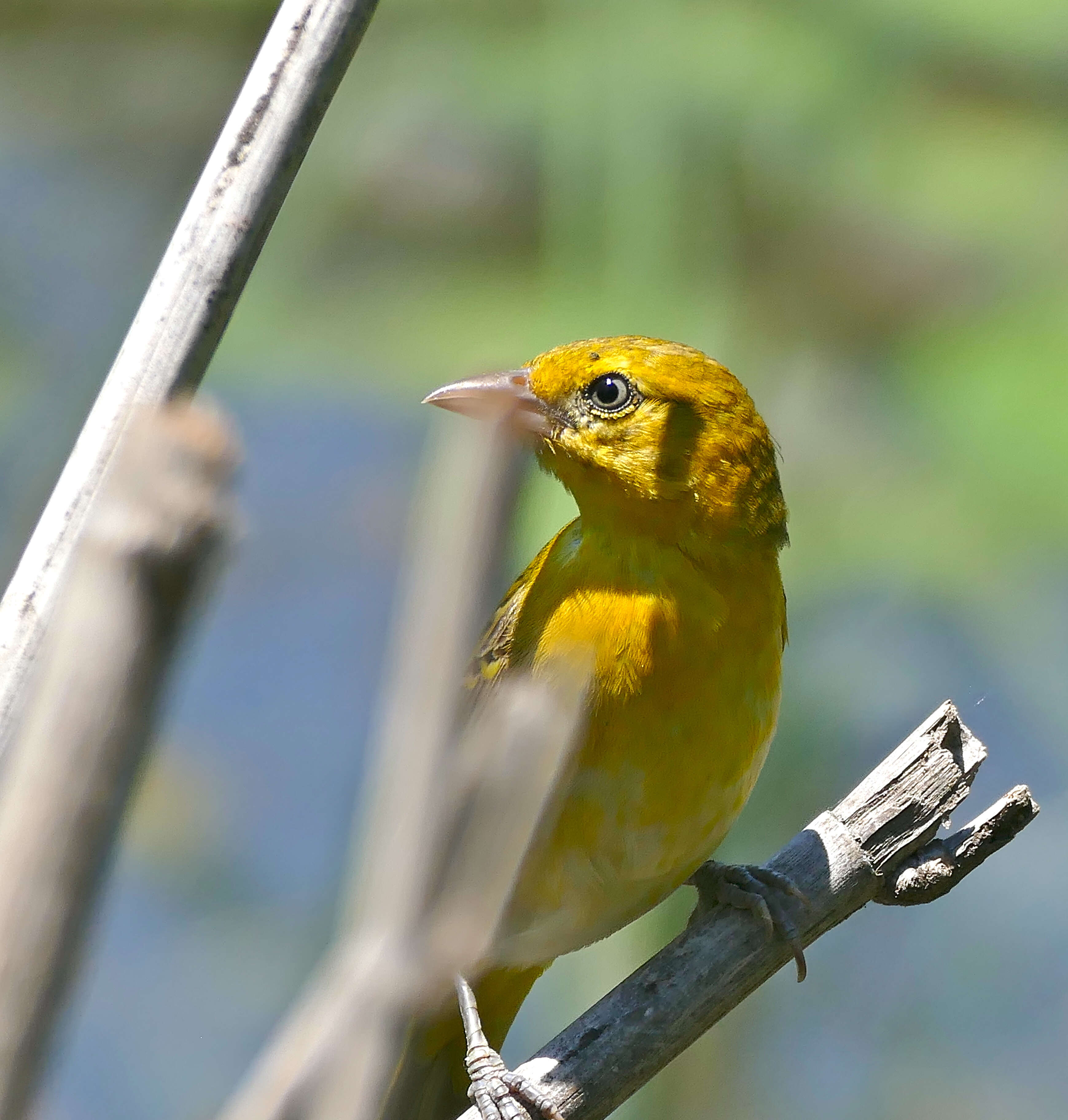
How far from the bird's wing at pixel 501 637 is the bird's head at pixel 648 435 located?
0.18 m

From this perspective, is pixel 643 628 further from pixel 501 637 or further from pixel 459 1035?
pixel 459 1035

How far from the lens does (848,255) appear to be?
4.07m

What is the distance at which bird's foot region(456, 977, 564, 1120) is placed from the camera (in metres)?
1.62

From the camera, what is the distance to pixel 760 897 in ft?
5.68

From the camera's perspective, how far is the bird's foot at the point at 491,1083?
1.62m

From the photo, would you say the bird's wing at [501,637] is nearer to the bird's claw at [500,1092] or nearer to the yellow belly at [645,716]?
the yellow belly at [645,716]

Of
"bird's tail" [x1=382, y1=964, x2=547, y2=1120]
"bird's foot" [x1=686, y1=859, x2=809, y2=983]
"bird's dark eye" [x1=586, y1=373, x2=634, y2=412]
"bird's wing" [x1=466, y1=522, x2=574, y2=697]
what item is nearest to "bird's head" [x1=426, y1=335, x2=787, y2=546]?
"bird's dark eye" [x1=586, y1=373, x2=634, y2=412]

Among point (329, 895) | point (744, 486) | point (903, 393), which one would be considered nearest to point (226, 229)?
point (744, 486)

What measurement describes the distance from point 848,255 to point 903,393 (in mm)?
545

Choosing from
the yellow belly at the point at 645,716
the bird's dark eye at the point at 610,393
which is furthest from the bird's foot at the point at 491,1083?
the bird's dark eye at the point at 610,393

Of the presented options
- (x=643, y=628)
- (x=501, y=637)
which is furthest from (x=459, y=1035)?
(x=643, y=628)

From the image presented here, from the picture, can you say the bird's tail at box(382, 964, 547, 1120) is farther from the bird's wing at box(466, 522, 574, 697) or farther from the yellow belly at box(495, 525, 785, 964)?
the bird's wing at box(466, 522, 574, 697)

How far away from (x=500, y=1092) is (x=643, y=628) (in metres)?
0.71

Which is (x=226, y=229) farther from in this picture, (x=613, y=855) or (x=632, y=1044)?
(x=613, y=855)
